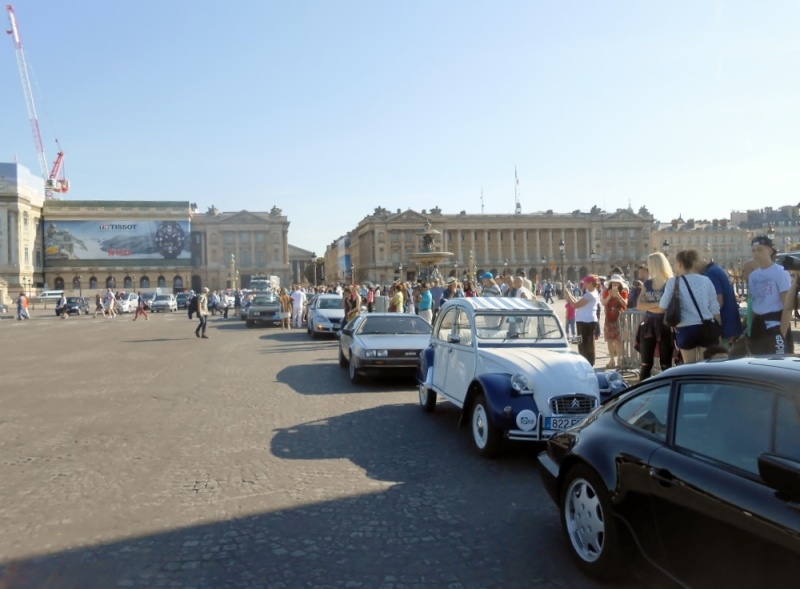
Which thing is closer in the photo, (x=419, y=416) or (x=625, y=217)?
(x=419, y=416)

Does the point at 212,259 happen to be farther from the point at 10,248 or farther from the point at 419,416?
the point at 419,416

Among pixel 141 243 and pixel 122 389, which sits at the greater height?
pixel 141 243

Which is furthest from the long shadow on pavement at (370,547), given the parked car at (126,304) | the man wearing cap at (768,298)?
the parked car at (126,304)

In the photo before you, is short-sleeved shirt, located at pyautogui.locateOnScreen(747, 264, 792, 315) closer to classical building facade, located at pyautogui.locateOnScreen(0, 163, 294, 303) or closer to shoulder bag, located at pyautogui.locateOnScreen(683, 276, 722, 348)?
shoulder bag, located at pyautogui.locateOnScreen(683, 276, 722, 348)

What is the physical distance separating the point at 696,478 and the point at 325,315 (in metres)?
20.6

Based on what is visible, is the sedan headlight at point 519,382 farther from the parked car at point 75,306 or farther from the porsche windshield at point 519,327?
the parked car at point 75,306

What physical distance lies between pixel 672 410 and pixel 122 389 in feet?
34.3

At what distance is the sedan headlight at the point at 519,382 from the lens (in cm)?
676

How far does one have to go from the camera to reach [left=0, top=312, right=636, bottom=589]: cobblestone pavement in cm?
429

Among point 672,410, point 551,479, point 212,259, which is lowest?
point 551,479

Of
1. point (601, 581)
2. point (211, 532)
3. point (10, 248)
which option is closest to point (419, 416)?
point (211, 532)

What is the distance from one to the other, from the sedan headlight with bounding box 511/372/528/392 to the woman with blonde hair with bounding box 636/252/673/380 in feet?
7.26

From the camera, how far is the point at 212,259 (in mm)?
126375

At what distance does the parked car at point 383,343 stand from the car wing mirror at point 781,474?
836 centimetres
